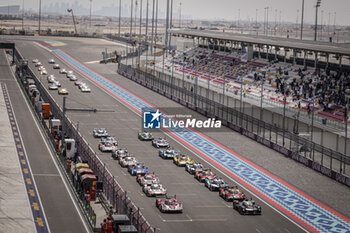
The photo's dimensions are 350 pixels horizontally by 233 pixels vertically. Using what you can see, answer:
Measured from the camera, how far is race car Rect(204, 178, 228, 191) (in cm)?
5342

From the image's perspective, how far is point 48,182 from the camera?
179 feet

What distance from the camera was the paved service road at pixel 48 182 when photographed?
1740 inches

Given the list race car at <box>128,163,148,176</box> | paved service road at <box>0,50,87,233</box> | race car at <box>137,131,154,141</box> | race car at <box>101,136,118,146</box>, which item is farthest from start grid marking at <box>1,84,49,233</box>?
race car at <box>137,131,154,141</box>

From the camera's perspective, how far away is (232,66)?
375 feet

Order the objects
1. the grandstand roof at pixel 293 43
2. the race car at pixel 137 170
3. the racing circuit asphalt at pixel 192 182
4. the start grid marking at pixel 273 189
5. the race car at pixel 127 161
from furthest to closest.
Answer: the grandstand roof at pixel 293 43 → the race car at pixel 127 161 → the race car at pixel 137 170 → the start grid marking at pixel 273 189 → the racing circuit asphalt at pixel 192 182

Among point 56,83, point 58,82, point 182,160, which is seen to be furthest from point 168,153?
point 58,82

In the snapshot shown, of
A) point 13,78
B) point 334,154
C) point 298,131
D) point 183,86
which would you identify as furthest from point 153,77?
point 334,154

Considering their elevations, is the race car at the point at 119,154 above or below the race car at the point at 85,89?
below

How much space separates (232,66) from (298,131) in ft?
147

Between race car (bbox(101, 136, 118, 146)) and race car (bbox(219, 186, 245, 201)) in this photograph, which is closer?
race car (bbox(219, 186, 245, 201))

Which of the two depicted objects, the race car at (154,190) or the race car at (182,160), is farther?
the race car at (182,160)

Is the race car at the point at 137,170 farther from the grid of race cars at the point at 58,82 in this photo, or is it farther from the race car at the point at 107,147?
the grid of race cars at the point at 58,82

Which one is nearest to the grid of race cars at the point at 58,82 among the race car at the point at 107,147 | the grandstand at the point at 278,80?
the grandstand at the point at 278,80

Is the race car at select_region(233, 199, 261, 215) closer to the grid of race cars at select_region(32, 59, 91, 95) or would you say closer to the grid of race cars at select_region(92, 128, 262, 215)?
the grid of race cars at select_region(92, 128, 262, 215)
